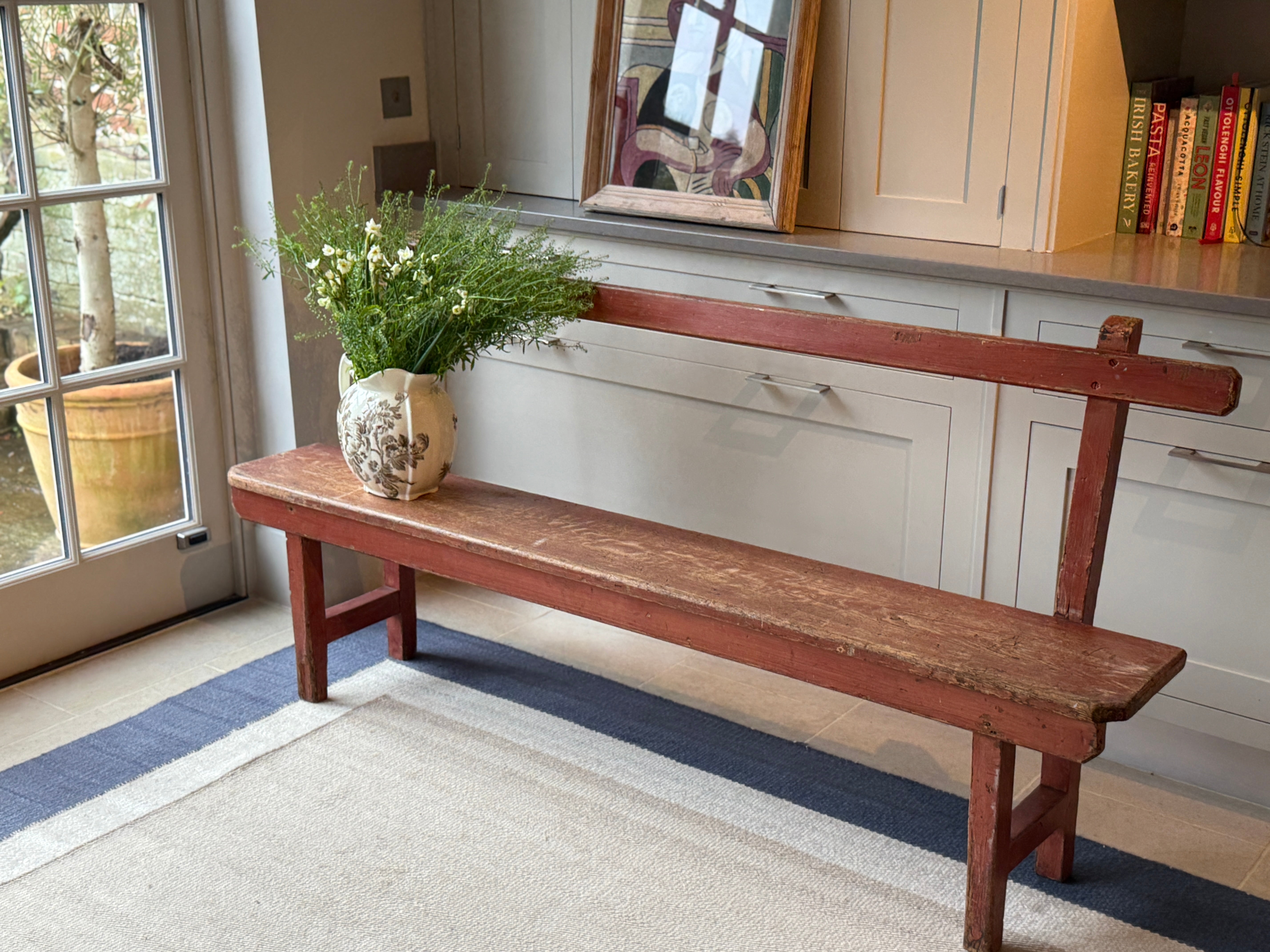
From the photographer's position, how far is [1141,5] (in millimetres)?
2514

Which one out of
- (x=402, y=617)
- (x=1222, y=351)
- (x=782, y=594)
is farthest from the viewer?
(x=402, y=617)

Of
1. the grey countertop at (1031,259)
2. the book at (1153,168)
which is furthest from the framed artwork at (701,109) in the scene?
the book at (1153,168)

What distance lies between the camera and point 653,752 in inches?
98.2

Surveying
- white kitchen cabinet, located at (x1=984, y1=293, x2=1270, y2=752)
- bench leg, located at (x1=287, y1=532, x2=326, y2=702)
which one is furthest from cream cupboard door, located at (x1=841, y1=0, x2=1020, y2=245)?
bench leg, located at (x1=287, y1=532, x2=326, y2=702)

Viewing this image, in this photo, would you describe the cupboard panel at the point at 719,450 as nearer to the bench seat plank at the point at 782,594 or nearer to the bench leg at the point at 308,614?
the bench seat plank at the point at 782,594

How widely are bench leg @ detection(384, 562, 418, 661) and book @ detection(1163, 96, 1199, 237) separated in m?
1.75

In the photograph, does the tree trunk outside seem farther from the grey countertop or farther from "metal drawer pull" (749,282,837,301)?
"metal drawer pull" (749,282,837,301)

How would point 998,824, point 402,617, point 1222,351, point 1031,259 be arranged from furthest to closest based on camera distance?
point 402,617
point 1031,259
point 1222,351
point 998,824

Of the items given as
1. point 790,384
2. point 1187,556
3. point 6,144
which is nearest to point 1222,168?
point 1187,556

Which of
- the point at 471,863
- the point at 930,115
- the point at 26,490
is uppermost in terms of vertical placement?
the point at 930,115

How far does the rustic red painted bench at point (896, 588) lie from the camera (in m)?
1.79

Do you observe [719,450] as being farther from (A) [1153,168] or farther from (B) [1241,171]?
(B) [1241,171]

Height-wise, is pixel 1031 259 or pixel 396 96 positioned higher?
pixel 396 96

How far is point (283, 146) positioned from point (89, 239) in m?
0.46
